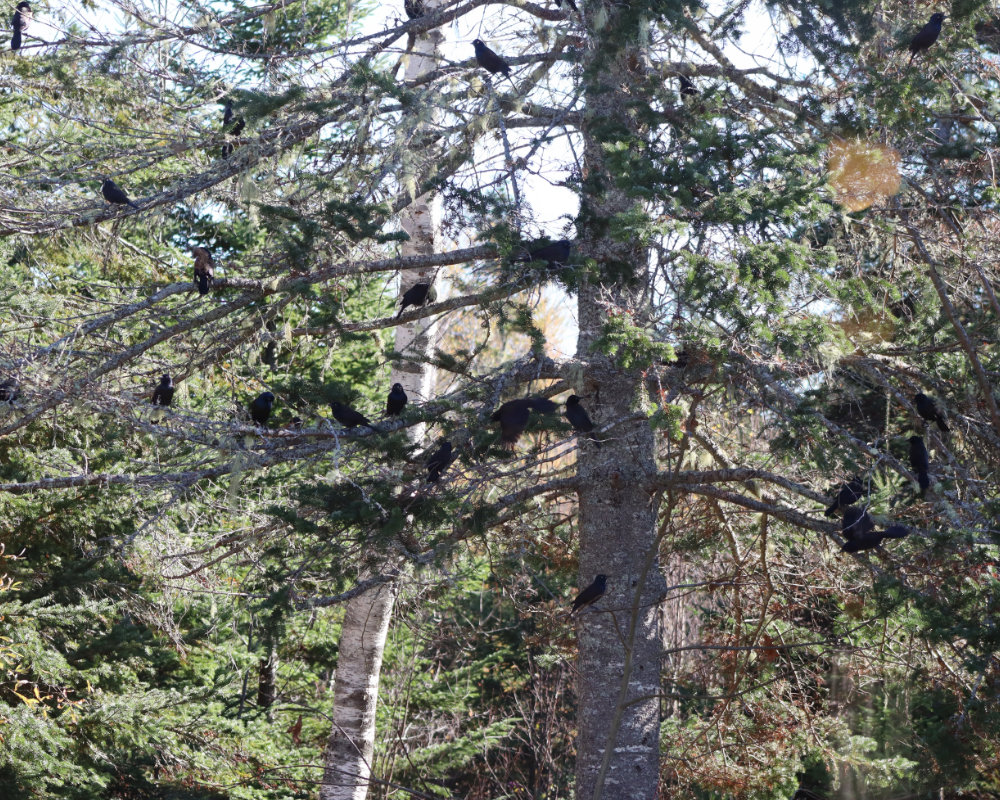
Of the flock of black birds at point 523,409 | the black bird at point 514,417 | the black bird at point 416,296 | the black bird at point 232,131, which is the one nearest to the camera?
the flock of black birds at point 523,409

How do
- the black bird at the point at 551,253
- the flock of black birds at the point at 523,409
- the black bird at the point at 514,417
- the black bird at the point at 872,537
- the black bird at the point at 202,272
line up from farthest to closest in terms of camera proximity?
the black bird at the point at 202,272 < the black bird at the point at 551,253 < the black bird at the point at 514,417 < the flock of black birds at the point at 523,409 < the black bird at the point at 872,537

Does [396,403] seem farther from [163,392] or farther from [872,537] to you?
[872,537]

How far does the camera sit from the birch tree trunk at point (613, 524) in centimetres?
639

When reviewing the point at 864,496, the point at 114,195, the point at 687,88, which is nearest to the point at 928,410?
the point at 864,496

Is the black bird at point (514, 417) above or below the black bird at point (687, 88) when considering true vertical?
below

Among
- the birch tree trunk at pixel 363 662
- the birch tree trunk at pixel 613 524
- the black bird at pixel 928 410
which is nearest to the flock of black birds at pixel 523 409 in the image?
the black bird at pixel 928 410

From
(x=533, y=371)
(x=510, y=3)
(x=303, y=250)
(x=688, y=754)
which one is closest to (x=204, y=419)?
(x=303, y=250)

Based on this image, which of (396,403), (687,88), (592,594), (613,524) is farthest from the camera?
(687,88)

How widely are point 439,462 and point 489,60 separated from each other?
122 inches

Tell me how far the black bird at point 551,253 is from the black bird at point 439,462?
124 cm

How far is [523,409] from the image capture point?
5402 mm

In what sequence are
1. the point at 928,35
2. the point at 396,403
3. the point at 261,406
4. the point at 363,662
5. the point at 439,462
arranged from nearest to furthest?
1. the point at 439,462
2. the point at 928,35
3. the point at 261,406
4. the point at 396,403
5. the point at 363,662

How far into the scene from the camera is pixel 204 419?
5863mm

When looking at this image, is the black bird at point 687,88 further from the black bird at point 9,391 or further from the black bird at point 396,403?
the black bird at point 9,391
